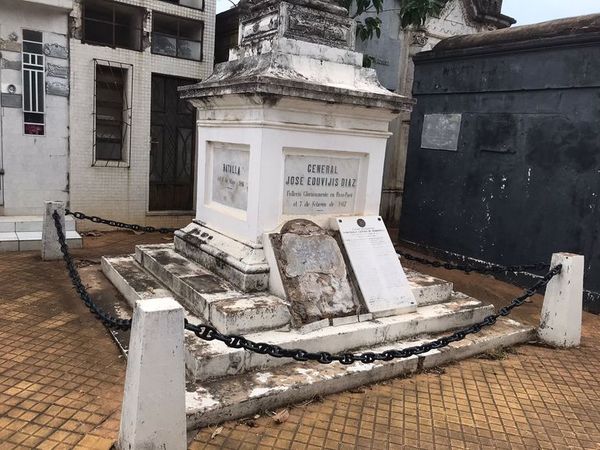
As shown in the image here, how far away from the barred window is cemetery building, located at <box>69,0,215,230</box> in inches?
16.7

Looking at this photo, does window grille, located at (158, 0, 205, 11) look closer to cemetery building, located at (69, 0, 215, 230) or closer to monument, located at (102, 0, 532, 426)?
cemetery building, located at (69, 0, 215, 230)

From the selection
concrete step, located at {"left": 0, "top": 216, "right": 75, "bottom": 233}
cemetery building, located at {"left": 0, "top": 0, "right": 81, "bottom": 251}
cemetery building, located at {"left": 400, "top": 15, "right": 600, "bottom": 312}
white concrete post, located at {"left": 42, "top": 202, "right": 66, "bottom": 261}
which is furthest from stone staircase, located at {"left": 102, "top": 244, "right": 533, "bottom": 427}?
cemetery building, located at {"left": 0, "top": 0, "right": 81, "bottom": 251}

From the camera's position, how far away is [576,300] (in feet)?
15.4

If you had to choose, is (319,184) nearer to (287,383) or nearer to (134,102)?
(287,383)

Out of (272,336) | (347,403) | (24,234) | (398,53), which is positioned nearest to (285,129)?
(272,336)

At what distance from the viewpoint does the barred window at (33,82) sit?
7.37m

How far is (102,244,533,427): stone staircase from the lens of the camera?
10.9ft

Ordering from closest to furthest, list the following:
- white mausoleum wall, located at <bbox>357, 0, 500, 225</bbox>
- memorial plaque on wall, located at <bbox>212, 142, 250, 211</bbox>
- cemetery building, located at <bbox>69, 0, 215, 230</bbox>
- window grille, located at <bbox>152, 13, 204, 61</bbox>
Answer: memorial plaque on wall, located at <bbox>212, 142, 250, 211</bbox> → cemetery building, located at <bbox>69, 0, 215, 230</bbox> → window grille, located at <bbox>152, 13, 204, 61</bbox> → white mausoleum wall, located at <bbox>357, 0, 500, 225</bbox>

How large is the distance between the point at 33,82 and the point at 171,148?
92.8 inches

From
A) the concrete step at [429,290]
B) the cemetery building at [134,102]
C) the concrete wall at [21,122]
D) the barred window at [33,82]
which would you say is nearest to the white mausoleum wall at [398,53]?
the cemetery building at [134,102]

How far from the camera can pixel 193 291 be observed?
13.9ft

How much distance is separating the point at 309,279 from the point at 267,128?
1326 mm

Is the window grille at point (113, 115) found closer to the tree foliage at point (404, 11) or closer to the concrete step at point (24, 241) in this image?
the concrete step at point (24, 241)

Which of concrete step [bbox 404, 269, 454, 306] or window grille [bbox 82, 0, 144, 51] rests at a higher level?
window grille [bbox 82, 0, 144, 51]
